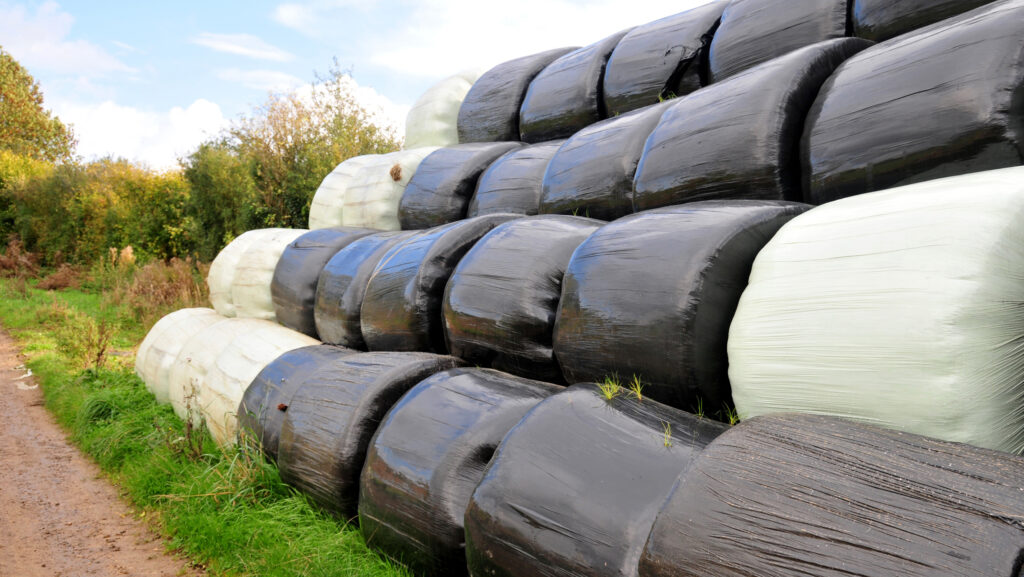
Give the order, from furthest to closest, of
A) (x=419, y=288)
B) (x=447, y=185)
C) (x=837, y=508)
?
(x=447, y=185) < (x=419, y=288) < (x=837, y=508)

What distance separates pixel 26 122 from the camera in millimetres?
24172

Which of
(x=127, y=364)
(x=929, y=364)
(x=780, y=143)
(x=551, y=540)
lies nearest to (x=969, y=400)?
(x=929, y=364)

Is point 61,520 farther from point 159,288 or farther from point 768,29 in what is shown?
point 159,288

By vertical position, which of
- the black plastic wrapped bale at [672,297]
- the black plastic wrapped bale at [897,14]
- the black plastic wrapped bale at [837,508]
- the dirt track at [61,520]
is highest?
the black plastic wrapped bale at [897,14]

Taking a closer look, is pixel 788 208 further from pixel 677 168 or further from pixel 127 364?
pixel 127 364

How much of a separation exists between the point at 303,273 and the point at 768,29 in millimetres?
2742

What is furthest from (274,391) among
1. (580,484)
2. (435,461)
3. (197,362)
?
(580,484)

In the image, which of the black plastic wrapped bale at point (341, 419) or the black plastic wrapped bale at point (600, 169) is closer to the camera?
the black plastic wrapped bale at point (341, 419)

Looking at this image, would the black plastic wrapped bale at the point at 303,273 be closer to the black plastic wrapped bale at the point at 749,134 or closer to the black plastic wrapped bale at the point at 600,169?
the black plastic wrapped bale at the point at 600,169

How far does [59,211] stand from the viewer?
1567cm

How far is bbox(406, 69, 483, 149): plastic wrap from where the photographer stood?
16.1 feet

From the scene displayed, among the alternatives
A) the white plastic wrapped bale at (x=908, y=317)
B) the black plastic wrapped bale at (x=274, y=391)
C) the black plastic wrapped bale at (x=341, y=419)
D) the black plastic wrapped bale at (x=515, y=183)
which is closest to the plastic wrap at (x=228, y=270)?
the black plastic wrapped bale at (x=274, y=391)

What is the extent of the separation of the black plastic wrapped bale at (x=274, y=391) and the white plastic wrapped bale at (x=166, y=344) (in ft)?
4.97

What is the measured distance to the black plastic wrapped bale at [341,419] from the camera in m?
2.36
